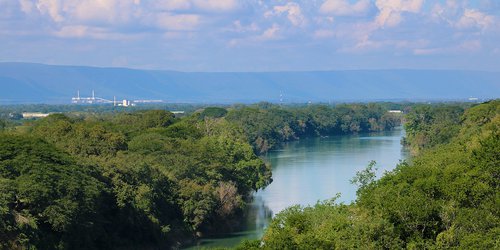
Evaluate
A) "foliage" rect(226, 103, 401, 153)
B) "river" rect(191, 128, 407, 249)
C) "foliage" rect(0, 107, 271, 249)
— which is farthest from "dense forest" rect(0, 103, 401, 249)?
"foliage" rect(226, 103, 401, 153)

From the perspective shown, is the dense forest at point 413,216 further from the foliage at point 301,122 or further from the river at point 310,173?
the foliage at point 301,122

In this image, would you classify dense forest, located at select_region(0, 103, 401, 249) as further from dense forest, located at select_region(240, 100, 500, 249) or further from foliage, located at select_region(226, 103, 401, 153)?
foliage, located at select_region(226, 103, 401, 153)

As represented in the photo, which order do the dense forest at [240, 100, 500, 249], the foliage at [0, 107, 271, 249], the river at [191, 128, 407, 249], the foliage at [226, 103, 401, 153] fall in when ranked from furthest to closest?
the foliage at [226, 103, 401, 153], the river at [191, 128, 407, 249], the foliage at [0, 107, 271, 249], the dense forest at [240, 100, 500, 249]

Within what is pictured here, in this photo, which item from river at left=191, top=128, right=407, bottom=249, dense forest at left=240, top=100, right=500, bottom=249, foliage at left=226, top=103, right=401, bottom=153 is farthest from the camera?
foliage at left=226, top=103, right=401, bottom=153

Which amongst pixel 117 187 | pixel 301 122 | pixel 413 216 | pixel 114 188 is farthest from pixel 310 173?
pixel 301 122

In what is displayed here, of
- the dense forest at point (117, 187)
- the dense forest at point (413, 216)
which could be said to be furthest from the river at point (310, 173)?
the dense forest at point (413, 216)

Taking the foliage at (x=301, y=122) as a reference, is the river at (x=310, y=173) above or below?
below
